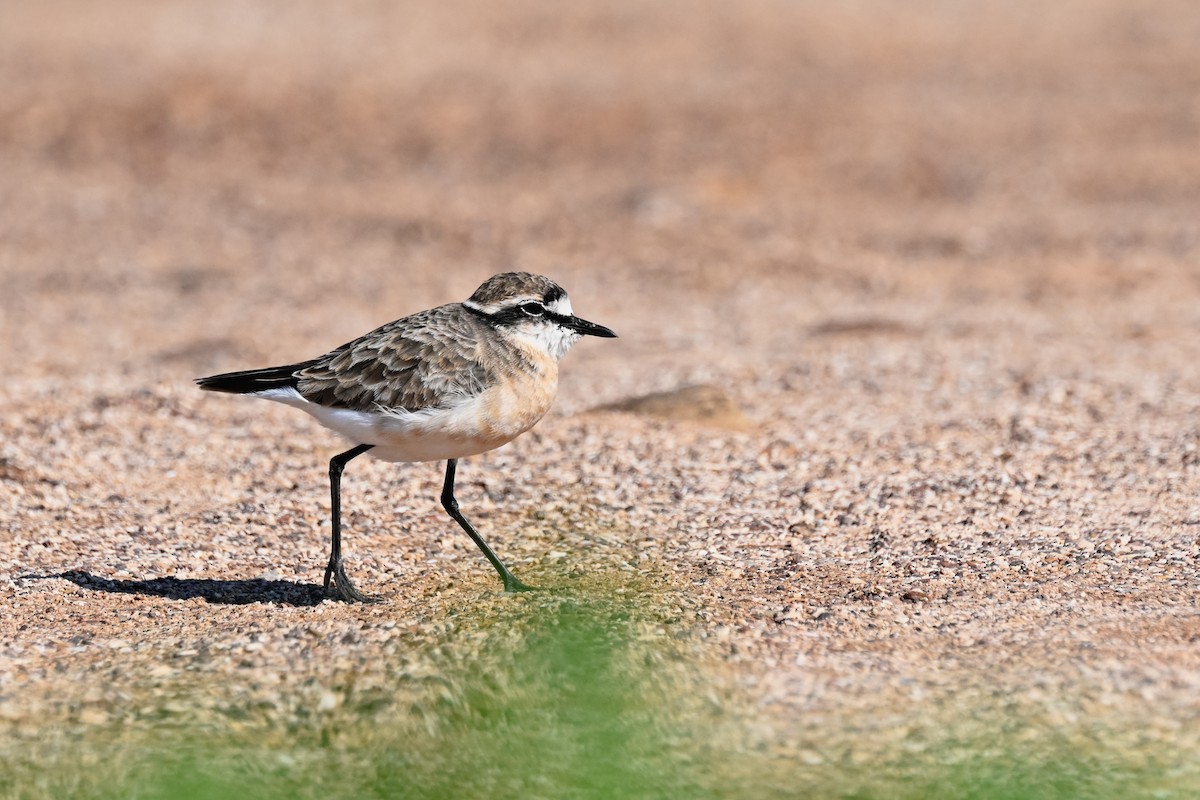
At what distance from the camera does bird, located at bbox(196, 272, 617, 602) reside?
609 cm

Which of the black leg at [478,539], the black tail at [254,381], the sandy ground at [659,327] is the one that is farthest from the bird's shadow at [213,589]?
the black tail at [254,381]

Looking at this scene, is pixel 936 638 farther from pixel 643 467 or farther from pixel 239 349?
pixel 239 349

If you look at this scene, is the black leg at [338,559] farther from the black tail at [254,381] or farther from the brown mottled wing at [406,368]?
the black tail at [254,381]

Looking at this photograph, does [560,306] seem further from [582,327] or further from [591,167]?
[591,167]

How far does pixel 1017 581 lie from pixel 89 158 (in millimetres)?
15392

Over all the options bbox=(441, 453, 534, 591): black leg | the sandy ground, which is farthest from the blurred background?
bbox=(441, 453, 534, 591): black leg

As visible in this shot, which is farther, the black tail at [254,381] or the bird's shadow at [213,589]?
the bird's shadow at [213,589]

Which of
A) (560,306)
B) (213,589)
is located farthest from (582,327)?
(213,589)

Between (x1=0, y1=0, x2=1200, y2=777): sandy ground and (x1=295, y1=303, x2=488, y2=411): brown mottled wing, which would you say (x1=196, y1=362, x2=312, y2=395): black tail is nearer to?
(x1=295, y1=303, x2=488, y2=411): brown mottled wing

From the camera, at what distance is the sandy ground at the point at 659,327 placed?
6117 millimetres

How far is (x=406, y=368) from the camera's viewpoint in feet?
20.5

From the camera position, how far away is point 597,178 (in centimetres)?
1841

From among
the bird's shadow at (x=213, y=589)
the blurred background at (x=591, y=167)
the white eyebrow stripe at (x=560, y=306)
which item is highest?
the blurred background at (x=591, y=167)

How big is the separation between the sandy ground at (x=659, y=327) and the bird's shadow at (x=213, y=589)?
31 mm
